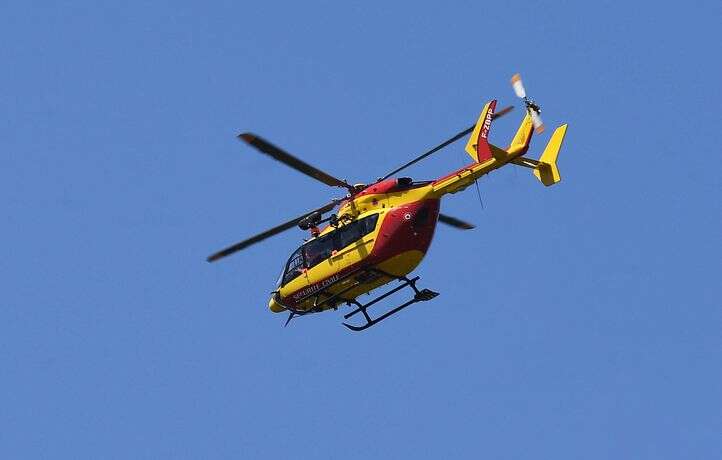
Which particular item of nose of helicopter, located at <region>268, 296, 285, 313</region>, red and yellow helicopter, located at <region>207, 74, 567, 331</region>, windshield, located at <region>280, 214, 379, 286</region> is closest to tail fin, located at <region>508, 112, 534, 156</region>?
red and yellow helicopter, located at <region>207, 74, 567, 331</region>

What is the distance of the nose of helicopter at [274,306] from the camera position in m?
40.8

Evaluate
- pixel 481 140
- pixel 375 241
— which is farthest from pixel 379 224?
pixel 481 140

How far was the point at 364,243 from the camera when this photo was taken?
37812mm

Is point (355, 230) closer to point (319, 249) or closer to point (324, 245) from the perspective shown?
point (324, 245)

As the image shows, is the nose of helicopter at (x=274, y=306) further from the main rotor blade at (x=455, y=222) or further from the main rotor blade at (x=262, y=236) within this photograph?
the main rotor blade at (x=455, y=222)

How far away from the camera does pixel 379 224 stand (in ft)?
123

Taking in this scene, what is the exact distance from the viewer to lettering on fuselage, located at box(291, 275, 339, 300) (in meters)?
38.7

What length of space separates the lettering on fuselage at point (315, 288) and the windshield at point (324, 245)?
454 millimetres

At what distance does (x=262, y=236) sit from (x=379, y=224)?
3.46 meters

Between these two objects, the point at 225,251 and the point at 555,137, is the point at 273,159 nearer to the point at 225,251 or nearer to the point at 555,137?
the point at 225,251

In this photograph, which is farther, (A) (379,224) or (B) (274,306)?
(B) (274,306)

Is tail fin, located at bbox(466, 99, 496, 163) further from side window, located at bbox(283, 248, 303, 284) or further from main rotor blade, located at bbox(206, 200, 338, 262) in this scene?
side window, located at bbox(283, 248, 303, 284)

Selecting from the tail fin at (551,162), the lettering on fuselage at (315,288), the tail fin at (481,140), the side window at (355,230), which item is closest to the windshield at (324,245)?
the side window at (355,230)

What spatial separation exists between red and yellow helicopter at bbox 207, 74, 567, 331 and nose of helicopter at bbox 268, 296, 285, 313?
93cm
